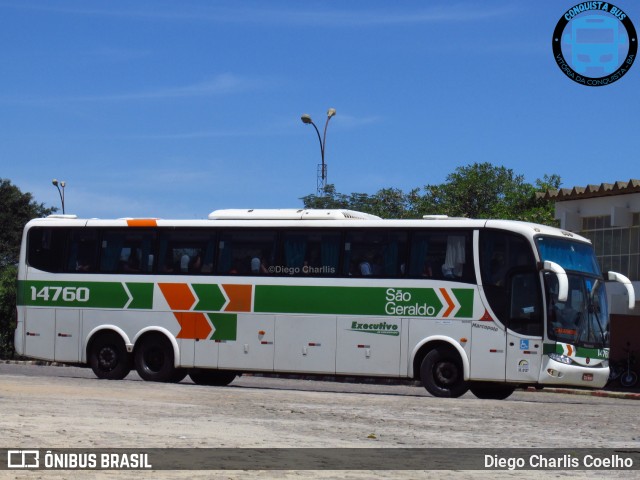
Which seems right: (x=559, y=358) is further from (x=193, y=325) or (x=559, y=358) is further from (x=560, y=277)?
(x=193, y=325)

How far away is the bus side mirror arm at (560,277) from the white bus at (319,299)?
0.03 meters

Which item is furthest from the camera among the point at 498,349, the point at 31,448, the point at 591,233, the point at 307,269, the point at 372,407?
the point at 591,233

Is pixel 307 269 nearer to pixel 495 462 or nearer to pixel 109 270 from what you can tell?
pixel 109 270

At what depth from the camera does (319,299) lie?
26.1 metres

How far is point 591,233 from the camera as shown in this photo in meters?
42.4

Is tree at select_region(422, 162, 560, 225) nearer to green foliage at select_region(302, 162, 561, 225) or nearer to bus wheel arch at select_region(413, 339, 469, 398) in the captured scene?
green foliage at select_region(302, 162, 561, 225)

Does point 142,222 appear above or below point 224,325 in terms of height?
above

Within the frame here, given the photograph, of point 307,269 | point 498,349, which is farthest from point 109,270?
point 498,349

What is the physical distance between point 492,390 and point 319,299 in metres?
4.08

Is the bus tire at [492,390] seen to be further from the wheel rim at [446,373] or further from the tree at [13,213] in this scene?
the tree at [13,213]

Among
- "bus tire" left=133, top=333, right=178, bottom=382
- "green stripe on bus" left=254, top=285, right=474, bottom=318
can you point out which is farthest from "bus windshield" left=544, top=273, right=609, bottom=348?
"bus tire" left=133, top=333, right=178, bottom=382

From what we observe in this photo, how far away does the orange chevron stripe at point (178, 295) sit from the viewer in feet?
89.1

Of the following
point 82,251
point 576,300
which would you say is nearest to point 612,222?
point 576,300

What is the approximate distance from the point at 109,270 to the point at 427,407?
32.6 feet
